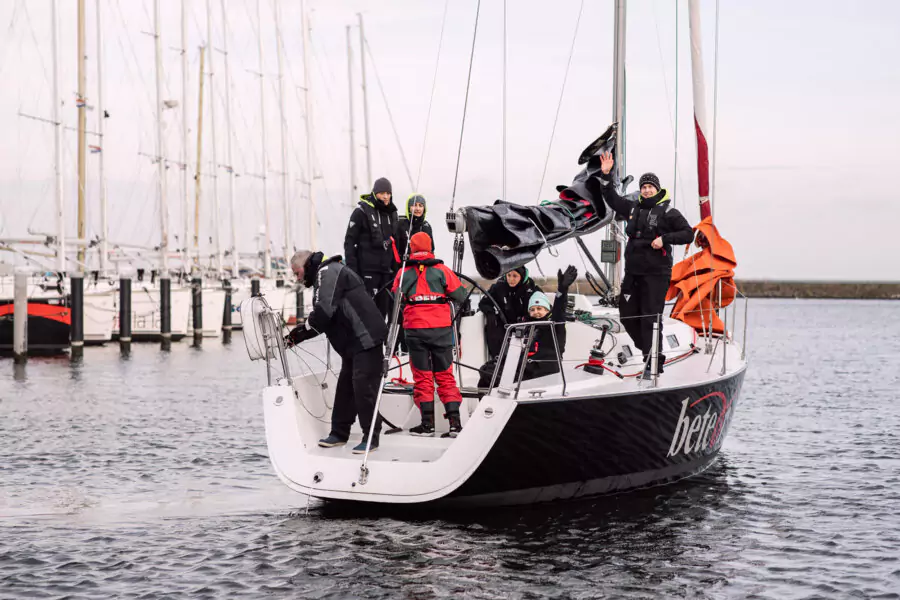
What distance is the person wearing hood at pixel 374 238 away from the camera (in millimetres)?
9523

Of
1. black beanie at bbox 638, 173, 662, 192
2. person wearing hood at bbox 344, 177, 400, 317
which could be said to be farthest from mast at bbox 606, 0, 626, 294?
person wearing hood at bbox 344, 177, 400, 317

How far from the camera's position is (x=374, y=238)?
9.53 meters

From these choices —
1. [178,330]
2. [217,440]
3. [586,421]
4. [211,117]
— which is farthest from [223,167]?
[586,421]

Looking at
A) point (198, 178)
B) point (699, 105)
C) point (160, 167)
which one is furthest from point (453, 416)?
point (198, 178)

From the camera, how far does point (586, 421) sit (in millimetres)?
7867

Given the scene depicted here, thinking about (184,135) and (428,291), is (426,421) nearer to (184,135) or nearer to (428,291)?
(428,291)

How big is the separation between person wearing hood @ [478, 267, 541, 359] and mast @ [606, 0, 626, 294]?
7.02 feet

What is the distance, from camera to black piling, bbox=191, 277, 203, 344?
3412 cm

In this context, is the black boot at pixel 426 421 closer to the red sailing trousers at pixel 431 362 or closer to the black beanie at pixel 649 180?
the red sailing trousers at pixel 431 362

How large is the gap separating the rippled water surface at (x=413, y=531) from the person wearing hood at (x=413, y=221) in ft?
8.24

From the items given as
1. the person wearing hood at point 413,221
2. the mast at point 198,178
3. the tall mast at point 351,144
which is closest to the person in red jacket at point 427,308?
the person wearing hood at point 413,221

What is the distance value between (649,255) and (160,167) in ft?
93.2

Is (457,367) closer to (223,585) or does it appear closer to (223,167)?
(223,585)

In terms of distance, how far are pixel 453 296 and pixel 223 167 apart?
3641 cm
